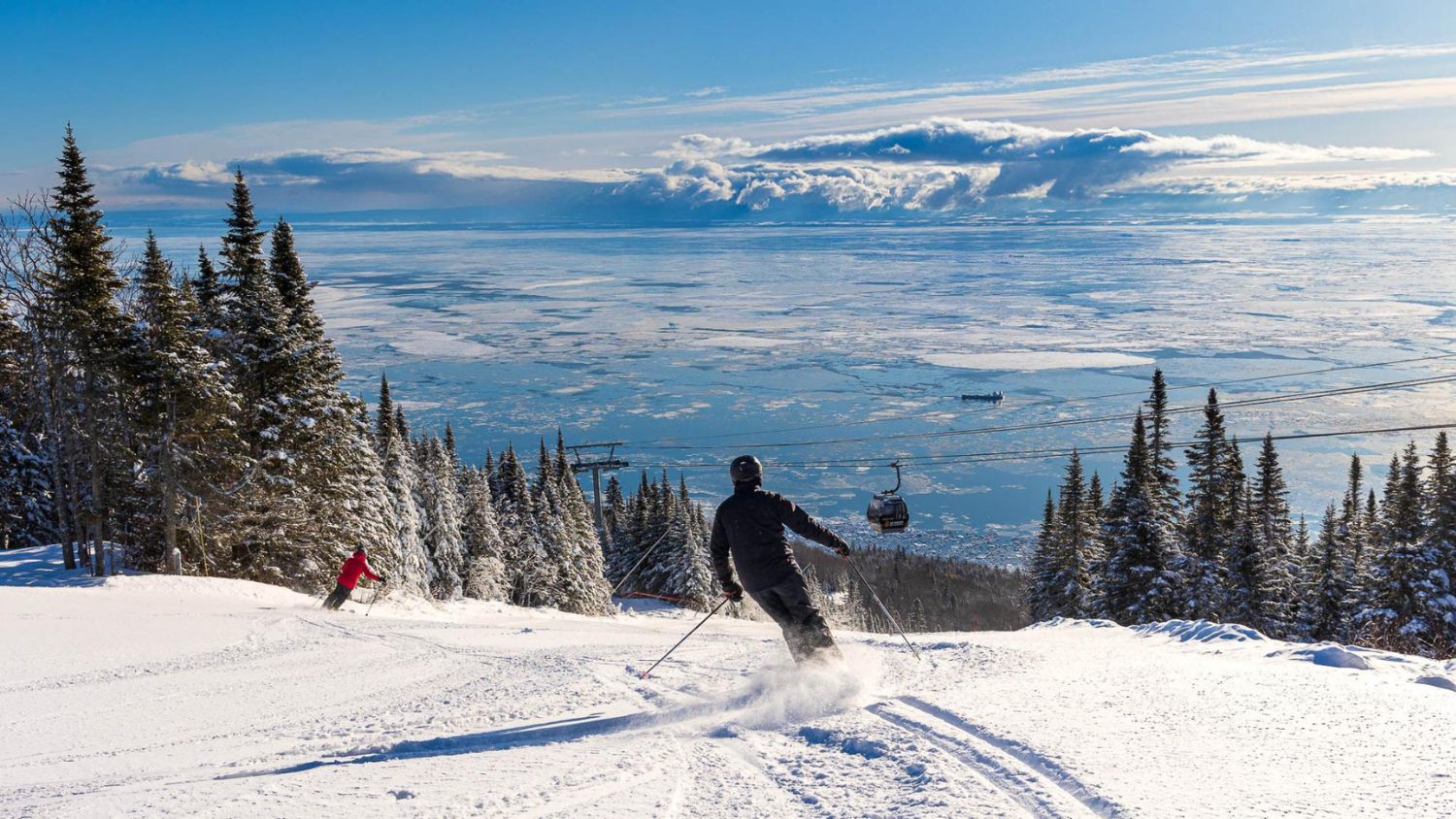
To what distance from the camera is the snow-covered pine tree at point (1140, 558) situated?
108ft

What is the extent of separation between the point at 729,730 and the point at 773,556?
5.41 feet

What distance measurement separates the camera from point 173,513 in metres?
21.9

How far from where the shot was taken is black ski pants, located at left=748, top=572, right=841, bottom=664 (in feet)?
23.8

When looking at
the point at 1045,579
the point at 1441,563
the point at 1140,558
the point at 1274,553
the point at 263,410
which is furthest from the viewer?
the point at 1045,579

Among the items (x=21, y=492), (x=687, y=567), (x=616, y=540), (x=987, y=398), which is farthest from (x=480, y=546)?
(x=987, y=398)

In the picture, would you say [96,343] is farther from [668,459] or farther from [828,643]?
[668,459]

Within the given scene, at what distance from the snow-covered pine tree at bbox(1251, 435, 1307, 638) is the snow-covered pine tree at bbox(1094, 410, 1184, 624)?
4458 mm

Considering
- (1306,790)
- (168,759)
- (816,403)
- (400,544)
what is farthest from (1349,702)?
(816,403)

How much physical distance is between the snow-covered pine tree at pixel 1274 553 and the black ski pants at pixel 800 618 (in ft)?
107

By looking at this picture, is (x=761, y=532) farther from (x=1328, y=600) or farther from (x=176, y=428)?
(x=1328, y=600)

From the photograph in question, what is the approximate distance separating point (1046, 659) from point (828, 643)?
6.72 ft

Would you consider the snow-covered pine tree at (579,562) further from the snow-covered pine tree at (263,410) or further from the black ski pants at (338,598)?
the black ski pants at (338,598)

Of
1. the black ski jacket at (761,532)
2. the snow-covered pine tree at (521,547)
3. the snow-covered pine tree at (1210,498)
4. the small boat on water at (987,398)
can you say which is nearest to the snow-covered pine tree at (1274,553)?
the snow-covered pine tree at (1210,498)

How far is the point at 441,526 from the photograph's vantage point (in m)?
45.1
